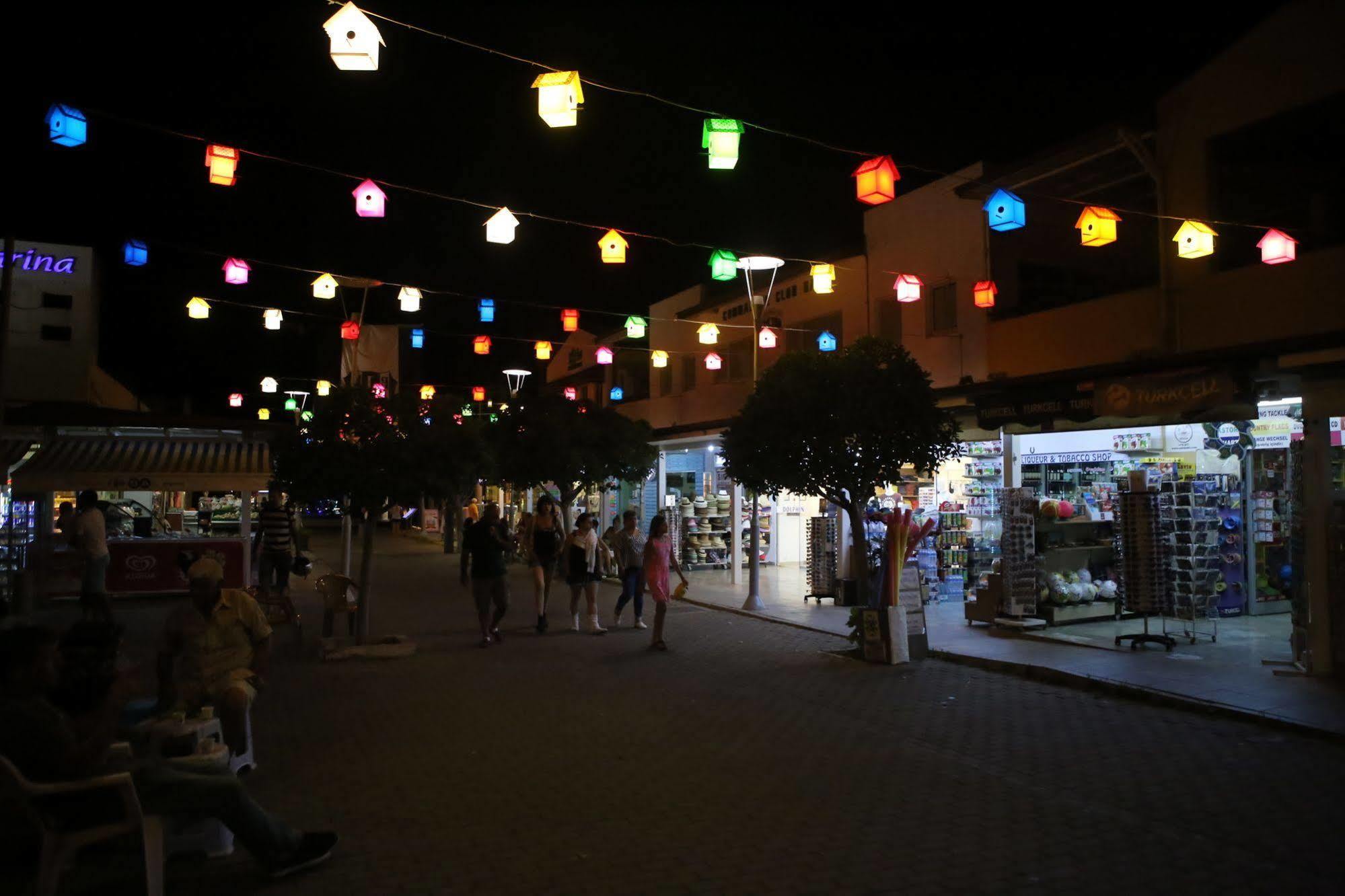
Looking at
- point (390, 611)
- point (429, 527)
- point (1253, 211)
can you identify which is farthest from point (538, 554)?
point (429, 527)

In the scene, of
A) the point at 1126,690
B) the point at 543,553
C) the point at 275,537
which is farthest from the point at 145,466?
the point at 1126,690

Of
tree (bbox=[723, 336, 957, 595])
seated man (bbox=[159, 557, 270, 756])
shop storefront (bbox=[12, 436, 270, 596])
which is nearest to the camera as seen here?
seated man (bbox=[159, 557, 270, 756])

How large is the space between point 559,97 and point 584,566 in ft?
24.3

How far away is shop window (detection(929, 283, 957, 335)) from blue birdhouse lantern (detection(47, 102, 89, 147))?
14279 mm

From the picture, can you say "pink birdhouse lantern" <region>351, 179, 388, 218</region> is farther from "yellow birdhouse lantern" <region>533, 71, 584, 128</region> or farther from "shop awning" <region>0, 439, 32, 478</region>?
"shop awning" <region>0, 439, 32, 478</region>

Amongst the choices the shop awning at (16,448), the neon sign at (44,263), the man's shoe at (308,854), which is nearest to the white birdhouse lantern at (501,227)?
the man's shoe at (308,854)

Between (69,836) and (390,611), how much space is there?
13.1 metres

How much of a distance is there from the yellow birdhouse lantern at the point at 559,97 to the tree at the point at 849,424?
469cm

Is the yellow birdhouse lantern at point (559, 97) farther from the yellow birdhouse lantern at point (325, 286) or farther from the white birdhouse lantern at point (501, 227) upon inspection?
the yellow birdhouse lantern at point (325, 286)

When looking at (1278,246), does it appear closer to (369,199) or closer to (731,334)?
(369,199)

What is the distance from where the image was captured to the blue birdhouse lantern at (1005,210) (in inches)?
500

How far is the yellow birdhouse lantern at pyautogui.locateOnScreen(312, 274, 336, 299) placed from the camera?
1725 cm

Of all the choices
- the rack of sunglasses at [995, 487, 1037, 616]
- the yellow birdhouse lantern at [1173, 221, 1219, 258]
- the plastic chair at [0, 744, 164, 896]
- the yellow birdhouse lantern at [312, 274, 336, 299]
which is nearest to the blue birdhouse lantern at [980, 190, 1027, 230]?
the yellow birdhouse lantern at [1173, 221, 1219, 258]

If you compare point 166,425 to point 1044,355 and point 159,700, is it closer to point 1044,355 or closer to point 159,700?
point 159,700
